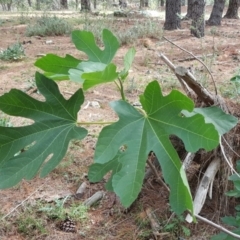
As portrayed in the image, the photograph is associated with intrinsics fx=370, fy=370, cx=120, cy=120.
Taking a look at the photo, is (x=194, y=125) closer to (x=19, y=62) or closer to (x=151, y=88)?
(x=151, y=88)

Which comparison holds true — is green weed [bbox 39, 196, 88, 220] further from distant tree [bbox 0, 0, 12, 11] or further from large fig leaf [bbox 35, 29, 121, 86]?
distant tree [bbox 0, 0, 12, 11]

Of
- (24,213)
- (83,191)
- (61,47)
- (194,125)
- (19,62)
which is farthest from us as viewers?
(61,47)

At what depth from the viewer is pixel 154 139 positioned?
121cm

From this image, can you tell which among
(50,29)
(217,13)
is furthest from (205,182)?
(217,13)

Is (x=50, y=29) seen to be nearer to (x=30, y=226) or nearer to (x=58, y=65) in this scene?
(x=30, y=226)

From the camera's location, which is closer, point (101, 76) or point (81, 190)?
point (101, 76)

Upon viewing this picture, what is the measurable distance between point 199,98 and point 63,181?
116 cm

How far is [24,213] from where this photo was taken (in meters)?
2.31

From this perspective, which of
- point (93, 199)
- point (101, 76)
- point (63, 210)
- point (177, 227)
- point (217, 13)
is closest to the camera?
point (101, 76)

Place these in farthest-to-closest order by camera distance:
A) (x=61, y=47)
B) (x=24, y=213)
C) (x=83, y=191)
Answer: (x=61, y=47) → (x=83, y=191) → (x=24, y=213)

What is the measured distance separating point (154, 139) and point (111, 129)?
14cm

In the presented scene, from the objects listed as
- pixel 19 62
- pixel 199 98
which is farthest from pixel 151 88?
pixel 19 62

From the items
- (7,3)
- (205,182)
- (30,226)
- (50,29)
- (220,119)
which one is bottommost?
(30,226)

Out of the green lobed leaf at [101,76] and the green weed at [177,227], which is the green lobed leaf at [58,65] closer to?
the green lobed leaf at [101,76]
